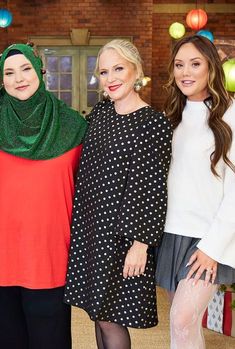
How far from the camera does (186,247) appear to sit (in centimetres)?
187

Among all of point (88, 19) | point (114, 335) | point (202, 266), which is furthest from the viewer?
point (88, 19)

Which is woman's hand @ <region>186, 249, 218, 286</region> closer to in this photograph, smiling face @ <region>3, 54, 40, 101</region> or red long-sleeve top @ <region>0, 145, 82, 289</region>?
red long-sleeve top @ <region>0, 145, 82, 289</region>

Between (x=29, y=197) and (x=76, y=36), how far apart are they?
7.11 metres

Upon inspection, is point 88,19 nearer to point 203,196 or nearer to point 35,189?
point 35,189

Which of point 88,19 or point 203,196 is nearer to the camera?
point 203,196

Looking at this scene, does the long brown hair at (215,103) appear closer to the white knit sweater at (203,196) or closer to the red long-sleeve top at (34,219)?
the white knit sweater at (203,196)

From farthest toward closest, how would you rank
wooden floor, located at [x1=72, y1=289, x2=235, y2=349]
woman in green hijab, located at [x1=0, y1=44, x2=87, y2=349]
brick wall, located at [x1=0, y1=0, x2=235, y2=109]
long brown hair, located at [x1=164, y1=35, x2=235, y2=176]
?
brick wall, located at [x1=0, y1=0, x2=235, y2=109], wooden floor, located at [x1=72, y1=289, x2=235, y2=349], woman in green hijab, located at [x1=0, y1=44, x2=87, y2=349], long brown hair, located at [x1=164, y1=35, x2=235, y2=176]

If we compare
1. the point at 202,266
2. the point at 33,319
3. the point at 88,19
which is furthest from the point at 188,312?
the point at 88,19

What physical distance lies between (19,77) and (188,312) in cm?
107

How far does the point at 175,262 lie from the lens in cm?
190

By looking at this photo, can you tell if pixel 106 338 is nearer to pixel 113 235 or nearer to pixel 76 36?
pixel 113 235

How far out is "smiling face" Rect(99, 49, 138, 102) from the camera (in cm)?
184

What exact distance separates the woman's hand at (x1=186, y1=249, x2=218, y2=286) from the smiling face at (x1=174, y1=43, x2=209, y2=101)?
0.61 metres

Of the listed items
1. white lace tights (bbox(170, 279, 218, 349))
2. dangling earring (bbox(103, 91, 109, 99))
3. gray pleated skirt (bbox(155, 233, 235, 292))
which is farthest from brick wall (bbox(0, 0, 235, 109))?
white lace tights (bbox(170, 279, 218, 349))
